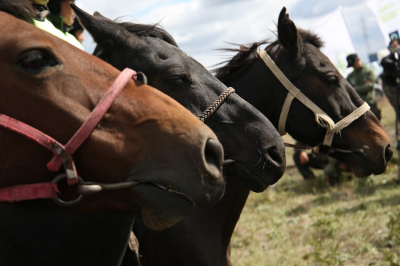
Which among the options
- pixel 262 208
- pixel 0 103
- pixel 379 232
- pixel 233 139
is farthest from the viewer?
pixel 262 208

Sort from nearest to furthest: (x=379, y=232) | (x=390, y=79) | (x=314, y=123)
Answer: (x=314, y=123), (x=379, y=232), (x=390, y=79)

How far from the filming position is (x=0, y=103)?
1869 millimetres

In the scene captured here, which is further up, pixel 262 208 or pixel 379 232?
pixel 379 232

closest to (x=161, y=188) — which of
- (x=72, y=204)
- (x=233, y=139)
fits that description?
(x=72, y=204)

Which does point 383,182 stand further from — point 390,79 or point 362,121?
point 362,121

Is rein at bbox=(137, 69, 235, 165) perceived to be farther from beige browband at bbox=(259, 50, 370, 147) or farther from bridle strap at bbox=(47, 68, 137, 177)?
beige browband at bbox=(259, 50, 370, 147)

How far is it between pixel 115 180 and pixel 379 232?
498 centimetres

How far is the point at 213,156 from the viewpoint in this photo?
6.42ft

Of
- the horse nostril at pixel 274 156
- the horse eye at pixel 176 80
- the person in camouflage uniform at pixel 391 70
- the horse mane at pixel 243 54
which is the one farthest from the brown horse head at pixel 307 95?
the person in camouflage uniform at pixel 391 70

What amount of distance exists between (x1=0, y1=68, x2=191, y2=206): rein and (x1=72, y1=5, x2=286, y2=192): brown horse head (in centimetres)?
92

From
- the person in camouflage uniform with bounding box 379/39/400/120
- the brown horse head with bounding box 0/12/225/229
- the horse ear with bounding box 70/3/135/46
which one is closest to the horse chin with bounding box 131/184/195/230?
the brown horse head with bounding box 0/12/225/229

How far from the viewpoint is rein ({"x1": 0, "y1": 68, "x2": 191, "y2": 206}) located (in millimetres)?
1847

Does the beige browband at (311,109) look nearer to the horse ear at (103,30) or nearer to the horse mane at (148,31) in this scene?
the horse mane at (148,31)

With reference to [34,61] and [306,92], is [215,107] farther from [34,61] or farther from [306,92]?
[306,92]
